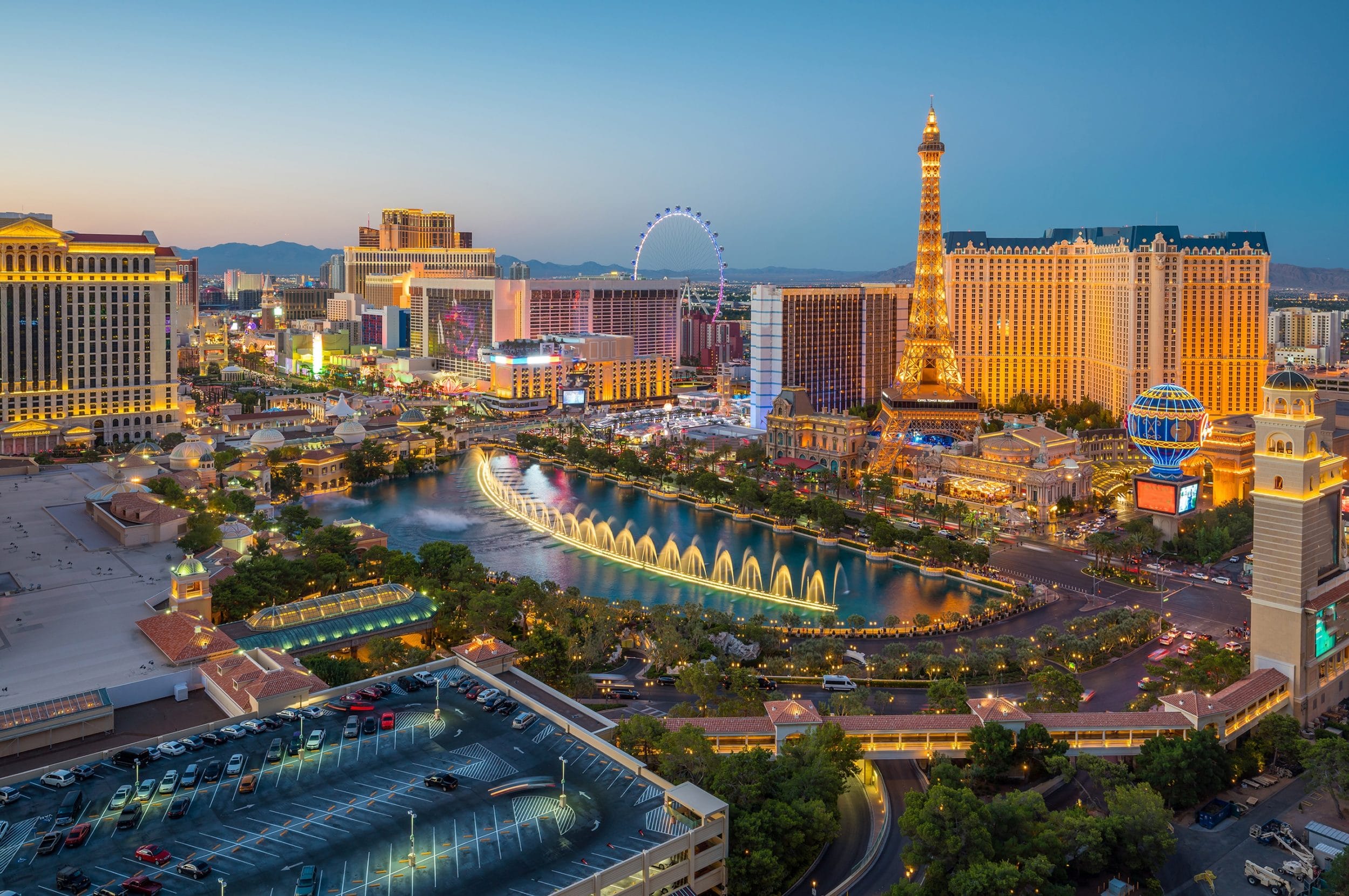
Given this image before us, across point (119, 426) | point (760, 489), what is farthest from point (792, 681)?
point (119, 426)

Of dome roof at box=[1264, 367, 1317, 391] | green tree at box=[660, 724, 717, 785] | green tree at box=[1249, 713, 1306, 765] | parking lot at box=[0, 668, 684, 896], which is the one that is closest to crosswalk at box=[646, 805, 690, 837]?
parking lot at box=[0, 668, 684, 896]

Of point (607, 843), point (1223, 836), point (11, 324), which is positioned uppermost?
point (11, 324)

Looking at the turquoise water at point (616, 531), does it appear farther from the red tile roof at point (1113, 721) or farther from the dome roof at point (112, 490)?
the red tile roof at point (1113, 721)

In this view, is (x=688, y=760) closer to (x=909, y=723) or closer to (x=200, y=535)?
(x=909, y=723)

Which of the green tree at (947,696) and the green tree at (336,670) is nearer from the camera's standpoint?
the green tree at (947,696)

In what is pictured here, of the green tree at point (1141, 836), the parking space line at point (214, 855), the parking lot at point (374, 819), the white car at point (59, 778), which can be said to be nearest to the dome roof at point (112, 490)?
the white car at point (59, 778)

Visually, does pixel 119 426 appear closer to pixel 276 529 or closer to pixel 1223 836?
pixel 276 529
